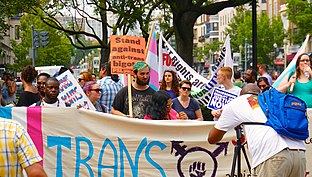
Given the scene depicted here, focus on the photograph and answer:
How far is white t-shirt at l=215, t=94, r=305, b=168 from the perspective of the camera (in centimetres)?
582

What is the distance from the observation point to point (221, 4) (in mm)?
18266

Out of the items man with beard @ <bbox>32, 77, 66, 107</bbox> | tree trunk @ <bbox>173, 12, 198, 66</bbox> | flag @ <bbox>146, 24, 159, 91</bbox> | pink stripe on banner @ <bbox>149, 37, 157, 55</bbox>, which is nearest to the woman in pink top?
man with beard @ <bbox>32, 77, 66, 107</bbox>

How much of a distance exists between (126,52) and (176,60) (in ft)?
11.0

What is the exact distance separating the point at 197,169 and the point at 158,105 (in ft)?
2.66

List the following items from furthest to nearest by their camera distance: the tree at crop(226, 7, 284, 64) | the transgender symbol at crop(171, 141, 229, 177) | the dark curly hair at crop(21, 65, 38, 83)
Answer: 1. the tree at crop(226, 7, 284, 64)
2. the dark curly hair at crop(21, 65, 38, 83)
3. the transgender symbol at crop(171, 141, 229, 177)

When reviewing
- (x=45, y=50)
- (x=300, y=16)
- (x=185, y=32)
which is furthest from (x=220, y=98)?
(x=45, y=50)

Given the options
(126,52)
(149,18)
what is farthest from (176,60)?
(149,18)

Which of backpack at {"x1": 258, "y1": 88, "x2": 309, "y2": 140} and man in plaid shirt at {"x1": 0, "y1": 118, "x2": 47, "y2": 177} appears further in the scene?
backpack at {"x1": 258, "y1": 88, "x2": 309, "y2": 140}

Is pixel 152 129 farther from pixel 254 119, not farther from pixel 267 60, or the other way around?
pixel 267 60

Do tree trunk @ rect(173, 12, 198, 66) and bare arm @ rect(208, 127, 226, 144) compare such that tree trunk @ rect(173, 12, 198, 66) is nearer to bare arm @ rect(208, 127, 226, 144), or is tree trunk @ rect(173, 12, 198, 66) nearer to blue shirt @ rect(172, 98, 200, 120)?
blue shirt @ rect(172, 98, 200, 120)

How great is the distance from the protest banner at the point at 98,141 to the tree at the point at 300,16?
47346 mm

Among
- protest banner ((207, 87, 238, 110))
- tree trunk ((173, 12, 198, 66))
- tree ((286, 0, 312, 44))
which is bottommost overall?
protest banner ((207, 87, 238, 110))

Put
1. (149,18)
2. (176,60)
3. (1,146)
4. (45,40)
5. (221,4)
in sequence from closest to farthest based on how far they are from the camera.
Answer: (1,146)
(176,60)
(221,4)
(149,18)
(45,40)

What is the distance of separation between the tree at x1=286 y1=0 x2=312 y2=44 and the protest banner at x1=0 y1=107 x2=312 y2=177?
47346mm
